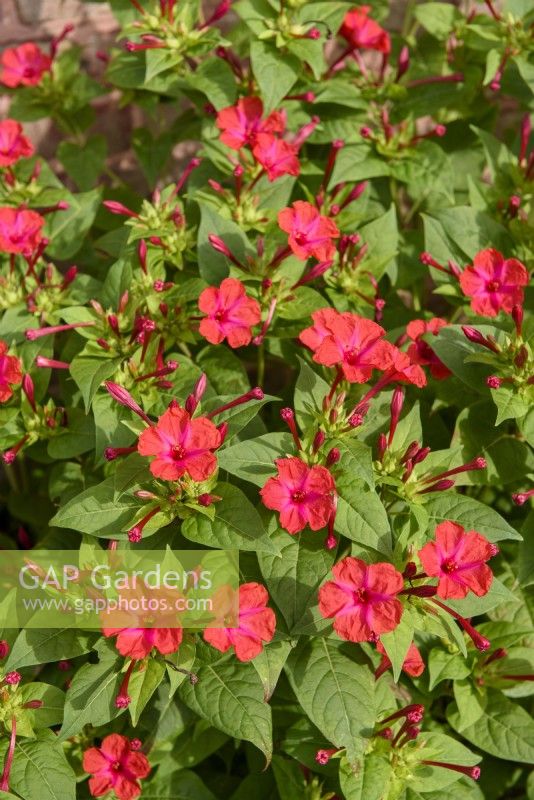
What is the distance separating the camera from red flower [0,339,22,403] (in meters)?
1.85

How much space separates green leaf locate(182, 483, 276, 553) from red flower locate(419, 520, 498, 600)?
317 mm

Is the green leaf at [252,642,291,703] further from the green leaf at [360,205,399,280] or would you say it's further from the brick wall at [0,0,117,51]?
the brick wall at [0,0,117,51]

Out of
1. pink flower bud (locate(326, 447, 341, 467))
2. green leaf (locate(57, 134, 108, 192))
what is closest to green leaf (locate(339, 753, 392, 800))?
pink flower bud (locate(326, 447, 341, 467))

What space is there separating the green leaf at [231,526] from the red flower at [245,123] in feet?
3.14

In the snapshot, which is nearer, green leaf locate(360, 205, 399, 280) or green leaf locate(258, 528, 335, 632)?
green leaf locate(258, 528, 335, 632)

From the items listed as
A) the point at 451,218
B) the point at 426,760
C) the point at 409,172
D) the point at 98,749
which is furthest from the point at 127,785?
the point at 409,172

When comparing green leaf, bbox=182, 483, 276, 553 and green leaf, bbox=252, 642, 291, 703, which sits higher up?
green leaf, bbox=182, 483, 276, 553

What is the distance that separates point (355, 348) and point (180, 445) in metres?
0.44

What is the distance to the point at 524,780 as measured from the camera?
2.29m

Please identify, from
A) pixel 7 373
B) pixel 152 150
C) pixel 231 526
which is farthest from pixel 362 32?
pixel 231 526

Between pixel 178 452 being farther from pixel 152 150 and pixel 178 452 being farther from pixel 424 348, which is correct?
pixel 152 150

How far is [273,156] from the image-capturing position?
2.07 meters

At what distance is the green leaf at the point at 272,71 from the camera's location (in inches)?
85.0

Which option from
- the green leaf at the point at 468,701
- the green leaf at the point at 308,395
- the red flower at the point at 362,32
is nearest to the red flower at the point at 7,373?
the green leaf at the point at 308,395
